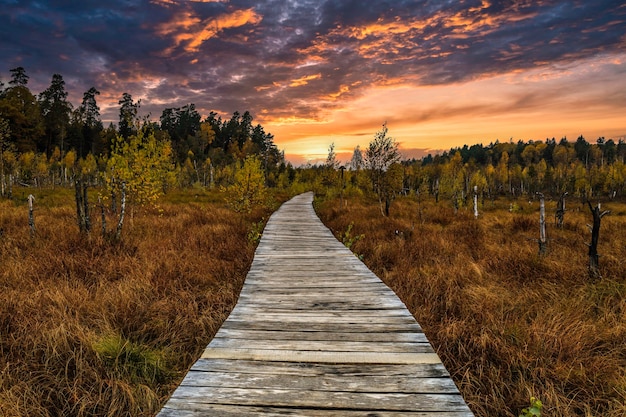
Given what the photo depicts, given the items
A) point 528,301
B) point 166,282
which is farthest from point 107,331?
point 528,301

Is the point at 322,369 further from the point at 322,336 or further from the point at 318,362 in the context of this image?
the point at 322,336

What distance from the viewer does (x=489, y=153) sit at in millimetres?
128250

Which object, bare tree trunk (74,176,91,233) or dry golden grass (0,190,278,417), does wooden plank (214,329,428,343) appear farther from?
bare tree trunk (74,176,91,233)

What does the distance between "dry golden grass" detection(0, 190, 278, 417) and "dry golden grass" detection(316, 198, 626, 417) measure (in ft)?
9.71

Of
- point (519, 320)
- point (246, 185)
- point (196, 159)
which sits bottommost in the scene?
point (519, 320)

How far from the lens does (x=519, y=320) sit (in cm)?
428

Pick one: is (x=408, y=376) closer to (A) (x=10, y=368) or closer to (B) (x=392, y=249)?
(A) (x=10, y=368)

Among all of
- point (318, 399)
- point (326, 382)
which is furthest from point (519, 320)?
point (318, 399)

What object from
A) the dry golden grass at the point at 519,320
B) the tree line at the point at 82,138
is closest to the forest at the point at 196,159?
the tree line at the point at 82,138

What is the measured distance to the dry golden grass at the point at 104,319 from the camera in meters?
2.89

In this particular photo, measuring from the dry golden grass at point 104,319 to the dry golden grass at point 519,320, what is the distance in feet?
9.71

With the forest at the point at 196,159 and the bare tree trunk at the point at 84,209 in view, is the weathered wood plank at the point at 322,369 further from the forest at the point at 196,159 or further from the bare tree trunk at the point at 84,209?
the forest at the point at 196,159

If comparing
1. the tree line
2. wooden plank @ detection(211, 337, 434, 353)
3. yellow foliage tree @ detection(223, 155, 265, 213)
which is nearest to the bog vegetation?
wooden plank @ detection(211, 337, 434, 353)

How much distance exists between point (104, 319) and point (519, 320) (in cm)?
530
